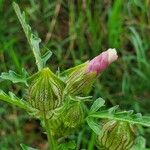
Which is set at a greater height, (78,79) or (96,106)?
(78,79)

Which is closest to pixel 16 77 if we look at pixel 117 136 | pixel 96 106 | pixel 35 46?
pixel 35 46

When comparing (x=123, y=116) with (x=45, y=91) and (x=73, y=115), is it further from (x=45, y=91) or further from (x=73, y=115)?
(x=45, y=91)

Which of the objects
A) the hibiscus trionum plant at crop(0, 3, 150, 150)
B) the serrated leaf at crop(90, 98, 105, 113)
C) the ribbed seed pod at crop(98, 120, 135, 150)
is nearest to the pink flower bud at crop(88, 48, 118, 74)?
the hibiscus trionum plant at crop(0, 3, 150, 150)

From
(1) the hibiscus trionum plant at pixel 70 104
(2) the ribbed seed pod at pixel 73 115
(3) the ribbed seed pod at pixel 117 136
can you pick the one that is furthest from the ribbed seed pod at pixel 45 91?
(3) the ribbed seed pod at pixel 117 136

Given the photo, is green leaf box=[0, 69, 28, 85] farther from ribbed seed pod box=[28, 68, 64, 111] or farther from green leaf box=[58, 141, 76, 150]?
green leaf box=[58, 141, 76, 150]

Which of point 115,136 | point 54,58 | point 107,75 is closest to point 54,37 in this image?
point 54,58
